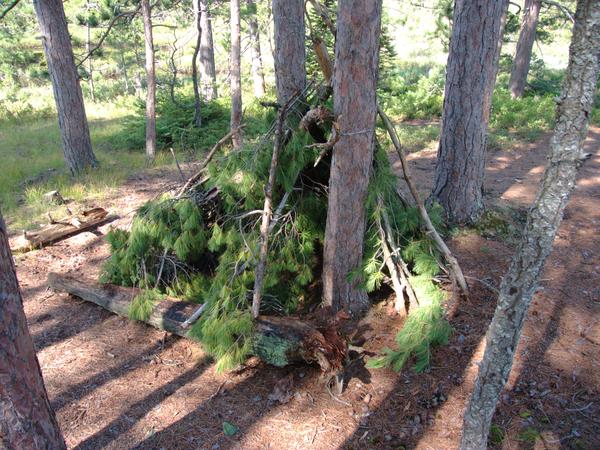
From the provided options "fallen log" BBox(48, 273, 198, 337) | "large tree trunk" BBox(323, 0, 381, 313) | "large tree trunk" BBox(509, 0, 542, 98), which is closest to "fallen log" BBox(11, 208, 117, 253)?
"fallen log" BBox(48, 273, 198, 337)

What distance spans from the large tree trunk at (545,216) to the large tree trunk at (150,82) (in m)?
10.1

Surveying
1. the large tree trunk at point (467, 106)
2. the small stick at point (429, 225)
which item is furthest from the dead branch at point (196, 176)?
the large tree trunk at point (467, 106)

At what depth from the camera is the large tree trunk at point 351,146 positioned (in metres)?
3.57

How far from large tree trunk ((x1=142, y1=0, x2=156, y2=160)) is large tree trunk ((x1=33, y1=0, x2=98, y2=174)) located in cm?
146

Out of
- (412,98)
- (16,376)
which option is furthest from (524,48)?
(16,376)

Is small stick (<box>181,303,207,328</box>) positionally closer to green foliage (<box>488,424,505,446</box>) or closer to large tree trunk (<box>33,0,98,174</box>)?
green foliage (<box>488,424,505,446</box>)

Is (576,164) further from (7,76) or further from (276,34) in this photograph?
(7,76)

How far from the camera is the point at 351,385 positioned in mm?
4086

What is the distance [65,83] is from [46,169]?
2380 millimetres

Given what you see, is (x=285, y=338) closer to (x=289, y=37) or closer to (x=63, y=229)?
(x=289, y=37)

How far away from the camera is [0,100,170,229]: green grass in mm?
8383

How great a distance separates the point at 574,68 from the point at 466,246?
3912 millimetres

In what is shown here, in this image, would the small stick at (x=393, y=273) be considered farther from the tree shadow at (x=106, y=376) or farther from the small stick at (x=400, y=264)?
the tree shadow at (x=106, y=376)

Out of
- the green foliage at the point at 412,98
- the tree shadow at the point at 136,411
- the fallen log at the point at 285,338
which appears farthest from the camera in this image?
the green foliage at the point at 412,98
